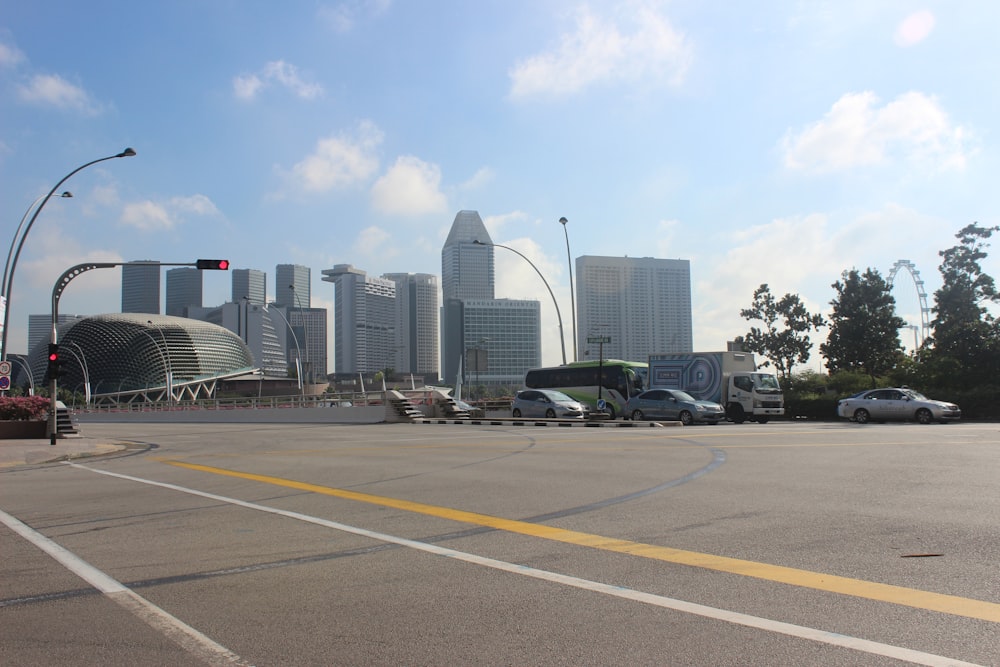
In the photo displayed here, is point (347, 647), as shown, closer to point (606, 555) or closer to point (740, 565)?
point (606, 555)

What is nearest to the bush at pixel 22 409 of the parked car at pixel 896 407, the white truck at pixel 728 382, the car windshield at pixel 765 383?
the white truck at pixel 728 382

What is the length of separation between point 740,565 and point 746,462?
776 cm

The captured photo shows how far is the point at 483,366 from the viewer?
46.2 metres

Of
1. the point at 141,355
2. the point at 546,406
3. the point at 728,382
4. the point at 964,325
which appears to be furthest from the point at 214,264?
the point at 141,355

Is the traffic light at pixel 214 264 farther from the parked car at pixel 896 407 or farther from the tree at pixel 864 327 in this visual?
the tree at pixel 864 327

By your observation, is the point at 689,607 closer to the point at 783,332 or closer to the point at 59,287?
the point at 59,287

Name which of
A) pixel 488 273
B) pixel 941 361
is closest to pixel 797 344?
pixel 941 361

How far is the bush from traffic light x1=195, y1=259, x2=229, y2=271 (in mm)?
10300

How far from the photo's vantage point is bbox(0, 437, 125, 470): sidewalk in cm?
1864

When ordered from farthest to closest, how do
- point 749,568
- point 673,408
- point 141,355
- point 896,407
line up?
point 141,355 → point 673,408 → point 896,407 → point 749,568

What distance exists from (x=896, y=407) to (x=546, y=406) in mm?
15060

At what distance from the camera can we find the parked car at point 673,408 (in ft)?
105

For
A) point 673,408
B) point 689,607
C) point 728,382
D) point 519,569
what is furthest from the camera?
point 728,382

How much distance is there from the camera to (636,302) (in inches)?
4318
